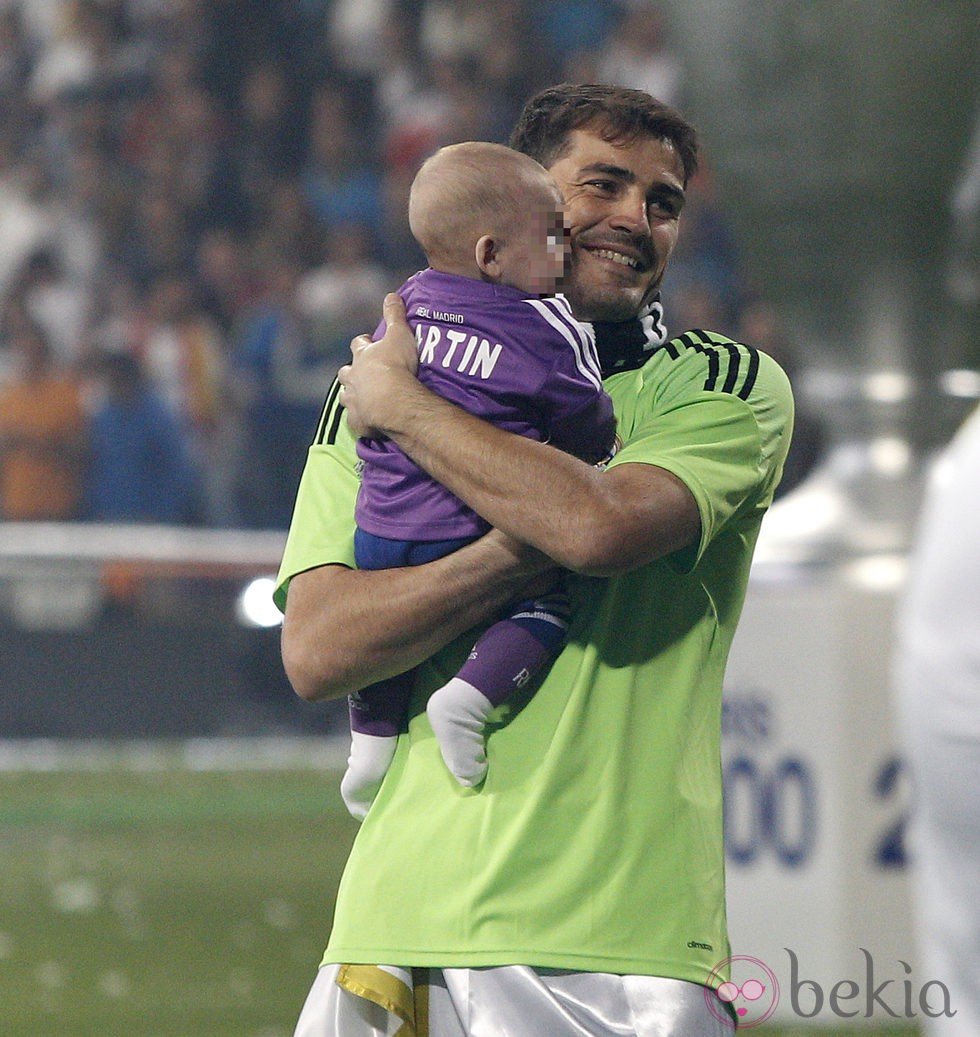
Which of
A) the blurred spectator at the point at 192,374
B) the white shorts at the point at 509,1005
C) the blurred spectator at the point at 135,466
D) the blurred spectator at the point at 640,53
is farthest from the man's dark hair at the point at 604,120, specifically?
the blurred spectator at the point at 640,53

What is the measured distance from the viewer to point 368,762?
2.33 meters

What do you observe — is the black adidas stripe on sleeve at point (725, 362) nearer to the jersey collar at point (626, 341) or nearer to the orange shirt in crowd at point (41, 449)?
the jersey collar at point (626, 341)

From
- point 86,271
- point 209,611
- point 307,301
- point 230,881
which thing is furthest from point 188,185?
point 230,881

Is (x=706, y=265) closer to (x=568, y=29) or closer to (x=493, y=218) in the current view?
(x=568, y=29)

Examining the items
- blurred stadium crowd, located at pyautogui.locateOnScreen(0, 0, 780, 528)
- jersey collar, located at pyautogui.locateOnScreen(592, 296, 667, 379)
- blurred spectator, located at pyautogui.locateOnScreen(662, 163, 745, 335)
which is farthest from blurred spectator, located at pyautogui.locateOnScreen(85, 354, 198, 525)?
jersey collar, located at pyautogui.locateOnScreen(592, 296, 667, 379)

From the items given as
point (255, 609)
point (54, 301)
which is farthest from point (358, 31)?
point (255, 609)

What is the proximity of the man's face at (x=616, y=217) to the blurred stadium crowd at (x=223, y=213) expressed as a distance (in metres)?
8.98

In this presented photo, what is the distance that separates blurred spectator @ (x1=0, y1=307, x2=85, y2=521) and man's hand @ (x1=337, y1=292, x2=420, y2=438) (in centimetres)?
969

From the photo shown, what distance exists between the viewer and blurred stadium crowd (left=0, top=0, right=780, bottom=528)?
39.1ft

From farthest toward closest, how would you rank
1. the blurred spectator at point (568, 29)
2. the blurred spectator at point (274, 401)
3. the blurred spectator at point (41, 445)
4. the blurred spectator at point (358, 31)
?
1. the blurred spectator at point (358, 31)
2. the blurred spectator at point (568, 29)
3. the blurred spectator at point (41, 445)
4. the blurred spectator at point (274, 401)

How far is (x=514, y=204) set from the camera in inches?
92.5

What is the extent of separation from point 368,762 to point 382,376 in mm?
454

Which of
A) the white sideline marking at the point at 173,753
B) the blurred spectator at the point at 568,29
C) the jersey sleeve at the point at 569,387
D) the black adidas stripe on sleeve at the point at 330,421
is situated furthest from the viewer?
the blurred spectator at the point at 568,29

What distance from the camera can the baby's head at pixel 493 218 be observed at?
7.68ft
